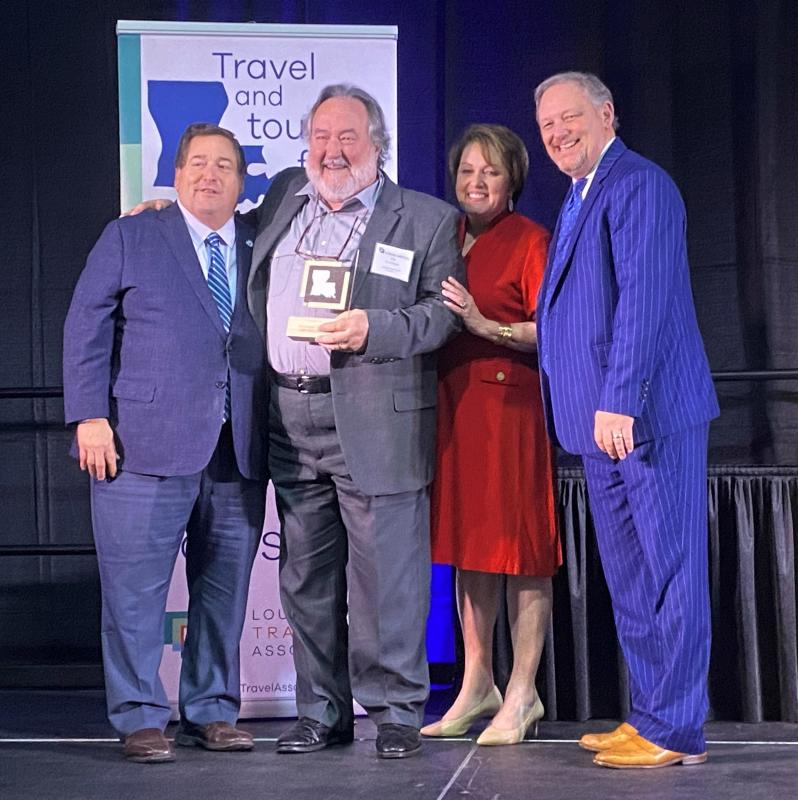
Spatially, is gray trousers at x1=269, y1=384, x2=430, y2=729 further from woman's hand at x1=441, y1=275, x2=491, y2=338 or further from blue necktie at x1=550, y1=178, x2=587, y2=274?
blue necktie at x1=550, y1=178, x2=587, y2=274

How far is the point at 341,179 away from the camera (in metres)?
3.38

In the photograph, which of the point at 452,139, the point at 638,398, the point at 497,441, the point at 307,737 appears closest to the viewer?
the point at 638,398

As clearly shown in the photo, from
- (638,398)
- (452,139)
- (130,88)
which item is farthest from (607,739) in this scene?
(130,88)

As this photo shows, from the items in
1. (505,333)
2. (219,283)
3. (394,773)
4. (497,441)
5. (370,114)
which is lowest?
(394,773)

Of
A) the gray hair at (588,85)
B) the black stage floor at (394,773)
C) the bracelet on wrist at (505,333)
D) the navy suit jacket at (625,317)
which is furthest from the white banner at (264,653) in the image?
the gray hair at (588,85)

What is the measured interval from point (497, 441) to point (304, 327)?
634 mm

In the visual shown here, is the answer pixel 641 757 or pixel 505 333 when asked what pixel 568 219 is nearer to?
pixel 505 333

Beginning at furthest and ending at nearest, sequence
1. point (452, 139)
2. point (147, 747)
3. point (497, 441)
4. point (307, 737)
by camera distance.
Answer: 1. point (452, 139)
2. point (497, 441)
3. point (307, 737)
4. point (147, 747)

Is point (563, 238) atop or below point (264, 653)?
atop

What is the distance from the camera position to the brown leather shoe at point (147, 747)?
3.30 metres

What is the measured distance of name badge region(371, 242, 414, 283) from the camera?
3369 millimetres

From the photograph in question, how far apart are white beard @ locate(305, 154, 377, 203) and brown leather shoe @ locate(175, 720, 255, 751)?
1.37 meters

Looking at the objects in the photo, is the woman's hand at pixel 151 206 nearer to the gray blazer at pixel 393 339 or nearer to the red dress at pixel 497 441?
the gray blazer at pixel 393 339

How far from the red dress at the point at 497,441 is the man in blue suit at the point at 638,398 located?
25cm
